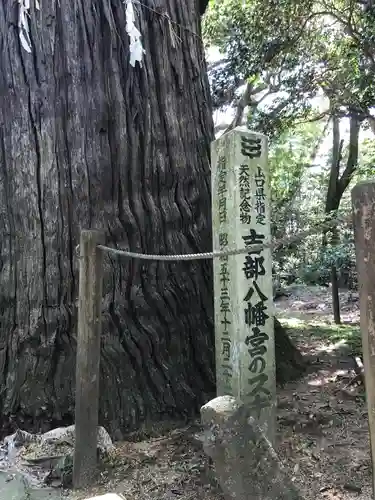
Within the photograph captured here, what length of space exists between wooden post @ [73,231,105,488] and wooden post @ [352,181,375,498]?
1533mm

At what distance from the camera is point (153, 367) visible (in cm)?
316

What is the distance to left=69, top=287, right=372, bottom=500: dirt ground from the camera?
232 centimetres

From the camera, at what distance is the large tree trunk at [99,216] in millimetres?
3102

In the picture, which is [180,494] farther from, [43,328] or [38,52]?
[38,52]

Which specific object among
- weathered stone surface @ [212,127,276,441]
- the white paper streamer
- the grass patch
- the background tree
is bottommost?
the grass patch

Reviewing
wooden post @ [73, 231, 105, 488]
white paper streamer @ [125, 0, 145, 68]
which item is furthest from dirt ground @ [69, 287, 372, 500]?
white paper streamer @ [125, 0, 145, 68]

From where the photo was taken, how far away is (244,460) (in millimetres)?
1965

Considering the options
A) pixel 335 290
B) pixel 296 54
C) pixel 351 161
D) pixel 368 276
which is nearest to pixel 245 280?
pixel 368 276

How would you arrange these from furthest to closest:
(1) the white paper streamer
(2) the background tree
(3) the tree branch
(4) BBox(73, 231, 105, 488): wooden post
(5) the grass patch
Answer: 1. (3) the tree branch
2. (2) the background tree
3. (5) the grass patch
4. (1) the white paper streamer
5. (4) BBox(73, 231, 105, 488): wooden post

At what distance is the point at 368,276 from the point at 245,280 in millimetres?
1177

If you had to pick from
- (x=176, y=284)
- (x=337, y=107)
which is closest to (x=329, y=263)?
(x=337, y=107)

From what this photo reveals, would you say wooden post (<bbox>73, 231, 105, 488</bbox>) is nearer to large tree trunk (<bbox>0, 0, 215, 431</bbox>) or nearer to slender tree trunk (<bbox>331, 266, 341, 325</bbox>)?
large tree trunk (<bbox>0, 0, 215, 431</bbox>)

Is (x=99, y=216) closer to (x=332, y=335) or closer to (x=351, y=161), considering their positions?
(x=332, y=335)

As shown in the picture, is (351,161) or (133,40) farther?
(351,161)
